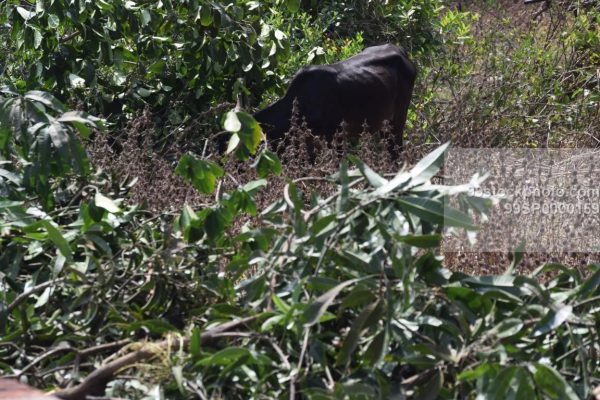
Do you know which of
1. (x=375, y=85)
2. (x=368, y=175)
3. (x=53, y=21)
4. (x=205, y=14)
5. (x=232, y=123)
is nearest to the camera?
(x=368, y=175)

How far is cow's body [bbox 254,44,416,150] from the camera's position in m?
7.19

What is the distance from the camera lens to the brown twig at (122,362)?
1.98 m

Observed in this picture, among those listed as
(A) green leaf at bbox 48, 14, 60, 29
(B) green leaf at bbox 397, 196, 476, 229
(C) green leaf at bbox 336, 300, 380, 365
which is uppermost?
(B) green leaf at bbox 397, 196, 476, 229

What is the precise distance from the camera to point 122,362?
2.03m

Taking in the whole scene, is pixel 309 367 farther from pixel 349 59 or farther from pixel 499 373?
pixel 349 59

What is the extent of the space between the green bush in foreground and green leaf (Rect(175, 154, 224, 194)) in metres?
0.17

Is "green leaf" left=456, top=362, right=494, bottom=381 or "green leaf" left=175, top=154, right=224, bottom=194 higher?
"green leaf" left=456, top=362, right=494, bottom=381

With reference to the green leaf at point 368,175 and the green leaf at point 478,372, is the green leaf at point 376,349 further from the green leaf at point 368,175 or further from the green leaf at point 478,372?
the green leaf at point 368,175

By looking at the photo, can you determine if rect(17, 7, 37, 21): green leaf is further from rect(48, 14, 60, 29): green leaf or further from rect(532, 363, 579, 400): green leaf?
rect(532, 363, 579, 400): green leaf

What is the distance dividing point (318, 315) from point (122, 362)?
40cm

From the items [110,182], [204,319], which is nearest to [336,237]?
[204,319]

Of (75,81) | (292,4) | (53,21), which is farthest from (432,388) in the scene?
(75,81)

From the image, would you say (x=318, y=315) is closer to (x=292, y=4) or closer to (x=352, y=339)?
(x=352, y=339)

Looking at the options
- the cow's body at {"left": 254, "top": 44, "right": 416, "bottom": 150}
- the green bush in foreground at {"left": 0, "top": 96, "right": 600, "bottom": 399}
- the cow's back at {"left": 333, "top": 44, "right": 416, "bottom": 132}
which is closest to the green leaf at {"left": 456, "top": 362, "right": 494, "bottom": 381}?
the green bush in foreground at {"left": 0, "top": 96, "right": 600, "bottom": 399}
